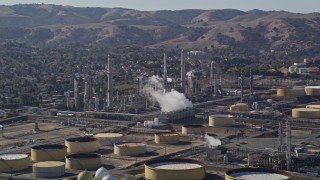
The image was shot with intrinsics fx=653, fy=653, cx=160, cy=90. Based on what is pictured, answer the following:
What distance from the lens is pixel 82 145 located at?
117 feet

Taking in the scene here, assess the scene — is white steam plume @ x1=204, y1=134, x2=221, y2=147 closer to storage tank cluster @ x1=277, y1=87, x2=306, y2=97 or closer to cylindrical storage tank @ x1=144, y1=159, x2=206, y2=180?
cylindrical storage tank @ x1=144, y1=159, x2=206, y2=180

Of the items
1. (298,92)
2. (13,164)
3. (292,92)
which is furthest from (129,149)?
(298,92)

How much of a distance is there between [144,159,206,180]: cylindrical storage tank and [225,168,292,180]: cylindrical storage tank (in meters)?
1.63

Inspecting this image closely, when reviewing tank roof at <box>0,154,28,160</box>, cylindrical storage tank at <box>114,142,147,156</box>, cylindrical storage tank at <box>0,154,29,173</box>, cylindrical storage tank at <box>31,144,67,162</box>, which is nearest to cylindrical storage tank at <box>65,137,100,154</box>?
cylindrical storage tank at <box>114,142,147,156</box>

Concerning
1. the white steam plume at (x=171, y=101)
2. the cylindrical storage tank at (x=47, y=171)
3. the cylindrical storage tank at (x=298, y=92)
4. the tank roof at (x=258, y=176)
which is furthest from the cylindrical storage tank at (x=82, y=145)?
the cylindrical storage tank at (x=298, y=92)

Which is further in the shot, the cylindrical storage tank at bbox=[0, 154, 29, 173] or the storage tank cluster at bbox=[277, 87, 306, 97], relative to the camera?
the storage tank cluster at bbox=[277, 87, 306, 97]

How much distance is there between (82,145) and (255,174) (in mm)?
11992

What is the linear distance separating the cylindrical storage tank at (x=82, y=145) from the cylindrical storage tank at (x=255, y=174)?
1130 cm

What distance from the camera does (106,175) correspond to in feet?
81.6

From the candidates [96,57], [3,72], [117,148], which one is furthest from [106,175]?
[96,57]

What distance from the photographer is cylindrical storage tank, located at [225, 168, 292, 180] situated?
26.5 meters

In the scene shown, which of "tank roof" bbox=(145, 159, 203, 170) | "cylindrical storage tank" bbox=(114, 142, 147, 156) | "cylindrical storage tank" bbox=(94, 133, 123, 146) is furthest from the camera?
"cylindrical storage tank" bbox=(94, 133, 123, 146)

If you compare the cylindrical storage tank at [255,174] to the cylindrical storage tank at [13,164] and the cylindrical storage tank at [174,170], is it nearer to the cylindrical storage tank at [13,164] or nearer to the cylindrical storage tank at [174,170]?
the cylindrical storage tank at [174,170]

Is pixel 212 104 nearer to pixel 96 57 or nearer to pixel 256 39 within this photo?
pixel 96 57
